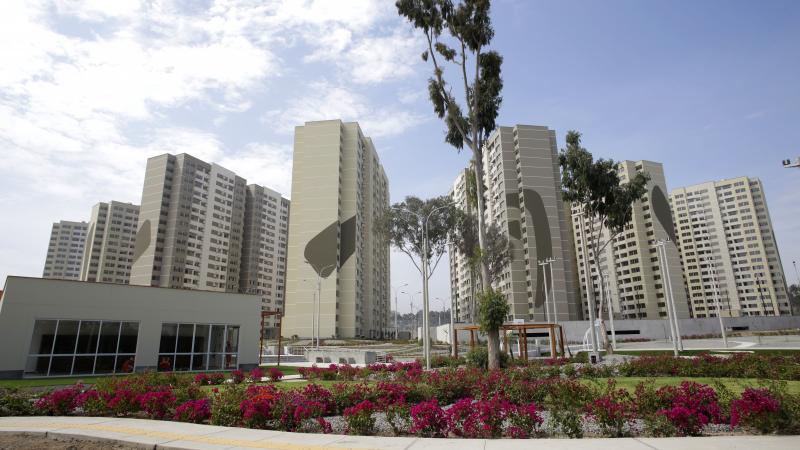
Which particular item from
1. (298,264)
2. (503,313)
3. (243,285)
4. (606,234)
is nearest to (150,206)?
(243,285)

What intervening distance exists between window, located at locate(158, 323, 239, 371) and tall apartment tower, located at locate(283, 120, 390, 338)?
2207 inches

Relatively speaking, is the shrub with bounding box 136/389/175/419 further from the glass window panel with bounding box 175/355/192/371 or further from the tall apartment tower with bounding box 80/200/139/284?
the tall apartment tower with bounding box 80/200/139/284

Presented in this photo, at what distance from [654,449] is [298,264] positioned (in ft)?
295

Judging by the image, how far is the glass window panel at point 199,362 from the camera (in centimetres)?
2805

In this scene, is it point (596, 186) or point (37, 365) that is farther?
point (596, 186)

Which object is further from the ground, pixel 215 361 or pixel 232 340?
pixel 232 340

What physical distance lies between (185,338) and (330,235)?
65973 mm

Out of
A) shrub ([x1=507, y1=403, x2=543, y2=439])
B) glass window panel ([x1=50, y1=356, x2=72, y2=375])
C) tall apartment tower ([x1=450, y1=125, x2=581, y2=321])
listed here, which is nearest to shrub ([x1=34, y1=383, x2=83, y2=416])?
shrub ([x1=507, y1=403, x2=543, y2=439])

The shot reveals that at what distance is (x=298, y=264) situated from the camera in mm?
92688

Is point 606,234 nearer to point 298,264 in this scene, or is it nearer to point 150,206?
point 298,264

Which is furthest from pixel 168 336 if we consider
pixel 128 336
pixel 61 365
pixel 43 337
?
pixel 43 337

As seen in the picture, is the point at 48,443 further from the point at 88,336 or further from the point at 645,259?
the point at 645,259

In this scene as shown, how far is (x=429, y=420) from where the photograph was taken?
8.92 meters

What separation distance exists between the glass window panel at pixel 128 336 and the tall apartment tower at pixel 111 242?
13443 cm
